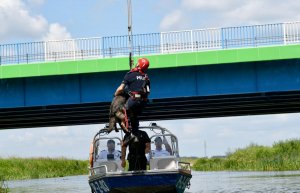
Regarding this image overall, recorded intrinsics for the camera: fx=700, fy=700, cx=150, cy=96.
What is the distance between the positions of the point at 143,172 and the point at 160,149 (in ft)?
5.79

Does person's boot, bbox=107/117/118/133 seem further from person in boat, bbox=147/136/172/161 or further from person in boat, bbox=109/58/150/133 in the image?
person in boat, bbox=147/136/172/161

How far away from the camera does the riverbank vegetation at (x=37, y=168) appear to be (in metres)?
57.8

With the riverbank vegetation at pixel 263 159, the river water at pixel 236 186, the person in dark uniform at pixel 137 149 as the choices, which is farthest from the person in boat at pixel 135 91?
the riverbank vegetation at pixel 263 159

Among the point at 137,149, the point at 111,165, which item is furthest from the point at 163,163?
the point at 111,165

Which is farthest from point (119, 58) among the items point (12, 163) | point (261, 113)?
point (12, 163)

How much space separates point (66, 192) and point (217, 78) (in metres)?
10.5

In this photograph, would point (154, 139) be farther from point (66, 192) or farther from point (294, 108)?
point (294, 108)

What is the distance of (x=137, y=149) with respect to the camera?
56.8ft

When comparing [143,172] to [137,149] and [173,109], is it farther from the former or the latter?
[173,109]

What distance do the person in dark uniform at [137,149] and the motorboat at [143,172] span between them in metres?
0.36

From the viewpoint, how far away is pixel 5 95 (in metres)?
38.6

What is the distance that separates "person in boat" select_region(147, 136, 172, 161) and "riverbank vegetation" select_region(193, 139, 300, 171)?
2884 centimetres

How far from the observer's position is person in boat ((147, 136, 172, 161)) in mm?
18250

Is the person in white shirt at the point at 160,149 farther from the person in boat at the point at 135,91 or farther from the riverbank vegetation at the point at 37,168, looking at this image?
the riverbank vegetation at the point at 37,168
